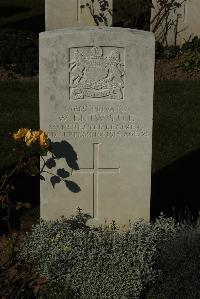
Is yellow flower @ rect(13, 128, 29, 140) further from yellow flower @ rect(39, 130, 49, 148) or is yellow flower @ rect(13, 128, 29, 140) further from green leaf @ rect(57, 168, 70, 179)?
green leaf @ rect(57, 168, 70, 179)

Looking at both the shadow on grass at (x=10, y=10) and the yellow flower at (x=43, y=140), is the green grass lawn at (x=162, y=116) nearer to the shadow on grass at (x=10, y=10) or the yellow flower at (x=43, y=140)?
the yellow flower at (x=43, y=140)

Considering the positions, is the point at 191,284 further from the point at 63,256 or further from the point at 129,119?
the point at 129,119

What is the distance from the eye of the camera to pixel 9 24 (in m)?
16.5

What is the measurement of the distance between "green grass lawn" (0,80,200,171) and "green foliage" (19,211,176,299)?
2.38 metres

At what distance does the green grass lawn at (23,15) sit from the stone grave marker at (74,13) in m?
2.43

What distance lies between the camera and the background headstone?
41.9 ft

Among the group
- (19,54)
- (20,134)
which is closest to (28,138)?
(20,134)

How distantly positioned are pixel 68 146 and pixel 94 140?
233 millimetres

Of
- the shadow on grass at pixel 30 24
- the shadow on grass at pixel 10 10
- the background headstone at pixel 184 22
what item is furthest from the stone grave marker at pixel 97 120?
the shadow on grass at pixel 10 10

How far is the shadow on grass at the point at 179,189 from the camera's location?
22.6 ft

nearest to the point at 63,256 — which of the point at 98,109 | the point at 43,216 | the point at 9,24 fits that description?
the point at 43,216

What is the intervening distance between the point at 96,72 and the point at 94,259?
158 cm

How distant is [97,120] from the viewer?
5.86 meters

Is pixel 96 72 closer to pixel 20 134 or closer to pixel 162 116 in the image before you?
pixel 20 134
